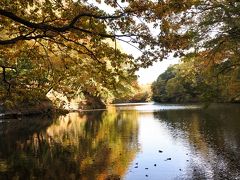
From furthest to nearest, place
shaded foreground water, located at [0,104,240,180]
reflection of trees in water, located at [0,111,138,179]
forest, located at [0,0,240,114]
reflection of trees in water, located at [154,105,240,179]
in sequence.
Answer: reflection of trees in water, located at [0,111,138,179], shaded foreground water, located at [0,104,240,180], reflection of trees in water, located at [154,105,240,179], forest, located at [0,0,240,114]

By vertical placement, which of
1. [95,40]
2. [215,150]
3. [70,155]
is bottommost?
[70,155]

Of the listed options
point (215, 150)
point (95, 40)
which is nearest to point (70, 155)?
point (215, 150)

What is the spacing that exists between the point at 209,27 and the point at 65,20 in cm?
1378

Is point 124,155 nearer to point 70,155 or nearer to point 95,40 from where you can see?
point 70,155

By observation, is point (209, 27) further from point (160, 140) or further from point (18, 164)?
point (18, 164)

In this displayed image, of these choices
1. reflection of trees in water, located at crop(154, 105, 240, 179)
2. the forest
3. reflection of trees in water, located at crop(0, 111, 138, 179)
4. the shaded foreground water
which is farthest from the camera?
reflection of trees in water, located at crop(0, 111, 138, 179)

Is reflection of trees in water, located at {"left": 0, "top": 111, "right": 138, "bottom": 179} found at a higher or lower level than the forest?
lower

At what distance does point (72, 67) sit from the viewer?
15.0 metres

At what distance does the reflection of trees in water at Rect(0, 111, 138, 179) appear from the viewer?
54.9ft

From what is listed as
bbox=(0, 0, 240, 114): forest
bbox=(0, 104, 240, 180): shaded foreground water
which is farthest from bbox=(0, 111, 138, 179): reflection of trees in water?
bbox=(0, 0, 240, 114): forest

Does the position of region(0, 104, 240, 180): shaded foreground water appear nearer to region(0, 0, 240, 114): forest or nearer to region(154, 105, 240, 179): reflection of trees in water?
region(154, 105, 240, 179): reflection of trees in water

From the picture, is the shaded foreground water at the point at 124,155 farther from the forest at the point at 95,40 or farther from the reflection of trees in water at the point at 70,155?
the forest at the point at 95,40

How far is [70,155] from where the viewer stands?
21031 mm

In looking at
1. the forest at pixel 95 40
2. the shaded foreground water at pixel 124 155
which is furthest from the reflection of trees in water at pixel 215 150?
the forest at pixel 95 40
